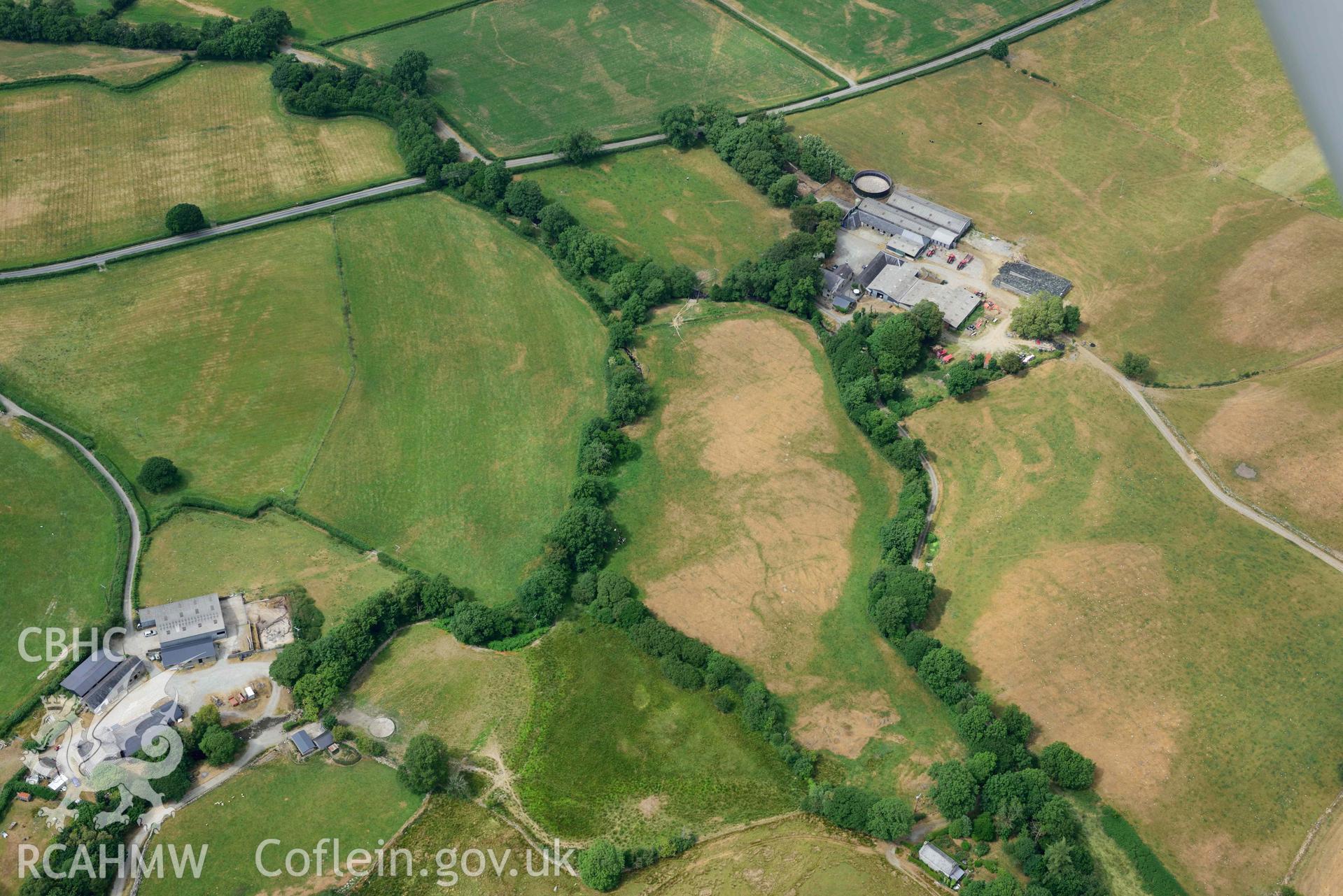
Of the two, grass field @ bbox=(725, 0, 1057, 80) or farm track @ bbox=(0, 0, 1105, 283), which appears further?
grass field @ bbox=(725, 0, 1057, 80)

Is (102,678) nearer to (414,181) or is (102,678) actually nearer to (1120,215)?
(414,181)

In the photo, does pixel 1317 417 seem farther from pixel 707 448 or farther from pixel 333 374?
pixel 333 374

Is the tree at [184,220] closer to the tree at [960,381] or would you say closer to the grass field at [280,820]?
the grass field at [280,820]

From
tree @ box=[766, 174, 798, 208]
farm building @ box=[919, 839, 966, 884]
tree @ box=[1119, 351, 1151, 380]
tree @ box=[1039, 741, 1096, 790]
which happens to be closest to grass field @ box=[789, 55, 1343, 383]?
tree @ box=[1119, 351, 1151, 380]

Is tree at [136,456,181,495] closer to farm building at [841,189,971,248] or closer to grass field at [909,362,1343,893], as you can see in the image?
grass field at [909,362,1343,893]

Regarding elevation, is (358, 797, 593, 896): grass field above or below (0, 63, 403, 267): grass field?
below

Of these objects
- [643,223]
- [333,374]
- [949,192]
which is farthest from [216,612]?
[949,192]

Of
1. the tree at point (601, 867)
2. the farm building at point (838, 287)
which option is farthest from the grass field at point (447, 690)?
the farm building at point (838, 287)
